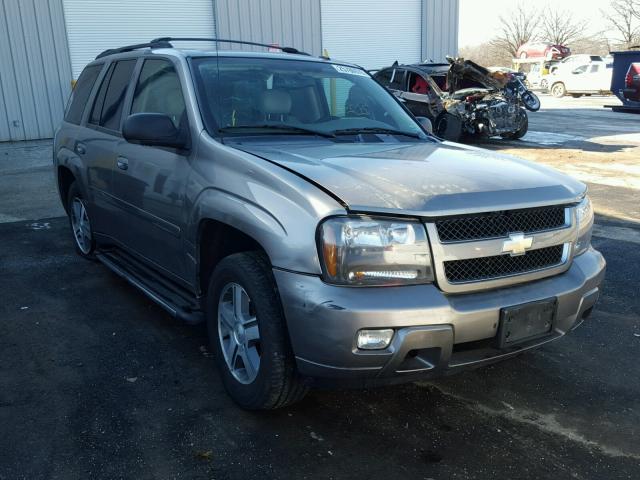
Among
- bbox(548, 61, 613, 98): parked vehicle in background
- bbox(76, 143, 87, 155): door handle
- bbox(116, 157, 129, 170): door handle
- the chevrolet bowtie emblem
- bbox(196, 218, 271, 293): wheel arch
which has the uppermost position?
bbox(116, 157, 129, 170): door handle

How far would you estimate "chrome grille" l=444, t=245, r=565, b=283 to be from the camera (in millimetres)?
2654

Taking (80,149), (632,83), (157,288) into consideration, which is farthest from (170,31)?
(157,288)

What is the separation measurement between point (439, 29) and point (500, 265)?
19561 millimetres

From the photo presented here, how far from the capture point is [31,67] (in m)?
15.4

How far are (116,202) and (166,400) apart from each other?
1680 mm

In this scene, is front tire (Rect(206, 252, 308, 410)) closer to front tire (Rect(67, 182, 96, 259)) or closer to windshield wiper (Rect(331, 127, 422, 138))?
windshield wiper (Rect(331, 127, 422, 138))

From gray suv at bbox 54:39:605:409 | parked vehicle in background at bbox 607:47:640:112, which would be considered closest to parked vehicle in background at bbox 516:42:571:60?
parked vehicle in background at bbox 607:47:640:112

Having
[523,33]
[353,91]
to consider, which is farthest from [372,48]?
[523,33]

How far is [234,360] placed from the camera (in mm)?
3188

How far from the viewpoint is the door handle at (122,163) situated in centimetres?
410

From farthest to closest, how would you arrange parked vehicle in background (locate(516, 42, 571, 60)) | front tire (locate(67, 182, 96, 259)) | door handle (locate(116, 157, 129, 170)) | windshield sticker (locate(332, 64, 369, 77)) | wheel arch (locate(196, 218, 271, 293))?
parked vehicle in background (locate(516, 42, 571, 60))
front tire (locate(67, 182, 96, 259))
windshield sticker (locate(332, 64, 369, 77))
door handle (locate(116, 157, 129, 170))
wheel arch (locate(196, 218, 271, 293))

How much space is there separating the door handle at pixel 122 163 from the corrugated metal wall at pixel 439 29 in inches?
702

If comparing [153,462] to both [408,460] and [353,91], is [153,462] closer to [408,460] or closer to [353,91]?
[408,460]

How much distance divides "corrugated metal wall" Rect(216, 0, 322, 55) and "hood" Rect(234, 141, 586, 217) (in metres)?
15.0
